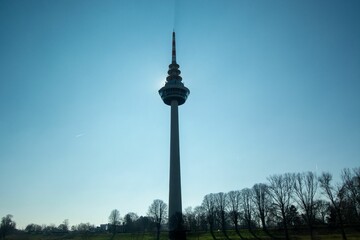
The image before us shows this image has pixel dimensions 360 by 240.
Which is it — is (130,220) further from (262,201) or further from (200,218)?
(262,201)

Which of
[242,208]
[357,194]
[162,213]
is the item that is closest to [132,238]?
[162,213]

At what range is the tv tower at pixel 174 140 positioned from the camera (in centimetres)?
7425

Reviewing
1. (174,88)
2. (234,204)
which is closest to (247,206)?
(234,204)

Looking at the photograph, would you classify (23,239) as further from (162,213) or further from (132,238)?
(162,213)

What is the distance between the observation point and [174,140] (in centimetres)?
9175

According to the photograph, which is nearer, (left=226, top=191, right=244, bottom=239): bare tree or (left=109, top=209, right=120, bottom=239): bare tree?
(left=226, top=191, right=244, bottom=239): bare tree

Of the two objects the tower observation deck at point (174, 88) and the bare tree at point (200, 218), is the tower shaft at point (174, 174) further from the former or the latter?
the bare tree at point (200, 218)

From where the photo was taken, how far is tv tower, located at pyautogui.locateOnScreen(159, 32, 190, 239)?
244 feet

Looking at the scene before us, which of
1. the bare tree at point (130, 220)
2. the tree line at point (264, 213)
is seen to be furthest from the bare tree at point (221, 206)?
the bare tree at point (130, 220)

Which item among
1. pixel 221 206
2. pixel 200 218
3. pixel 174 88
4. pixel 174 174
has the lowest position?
pixel 200 218

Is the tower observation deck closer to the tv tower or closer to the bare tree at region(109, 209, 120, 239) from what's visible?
the tv tower

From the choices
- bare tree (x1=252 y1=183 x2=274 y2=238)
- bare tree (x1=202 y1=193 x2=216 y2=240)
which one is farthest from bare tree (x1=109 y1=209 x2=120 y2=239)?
bare tree (x1=252 y1=183 x2=274 y2=238)

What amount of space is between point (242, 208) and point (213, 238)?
823 inches

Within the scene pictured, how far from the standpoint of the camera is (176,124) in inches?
3720
